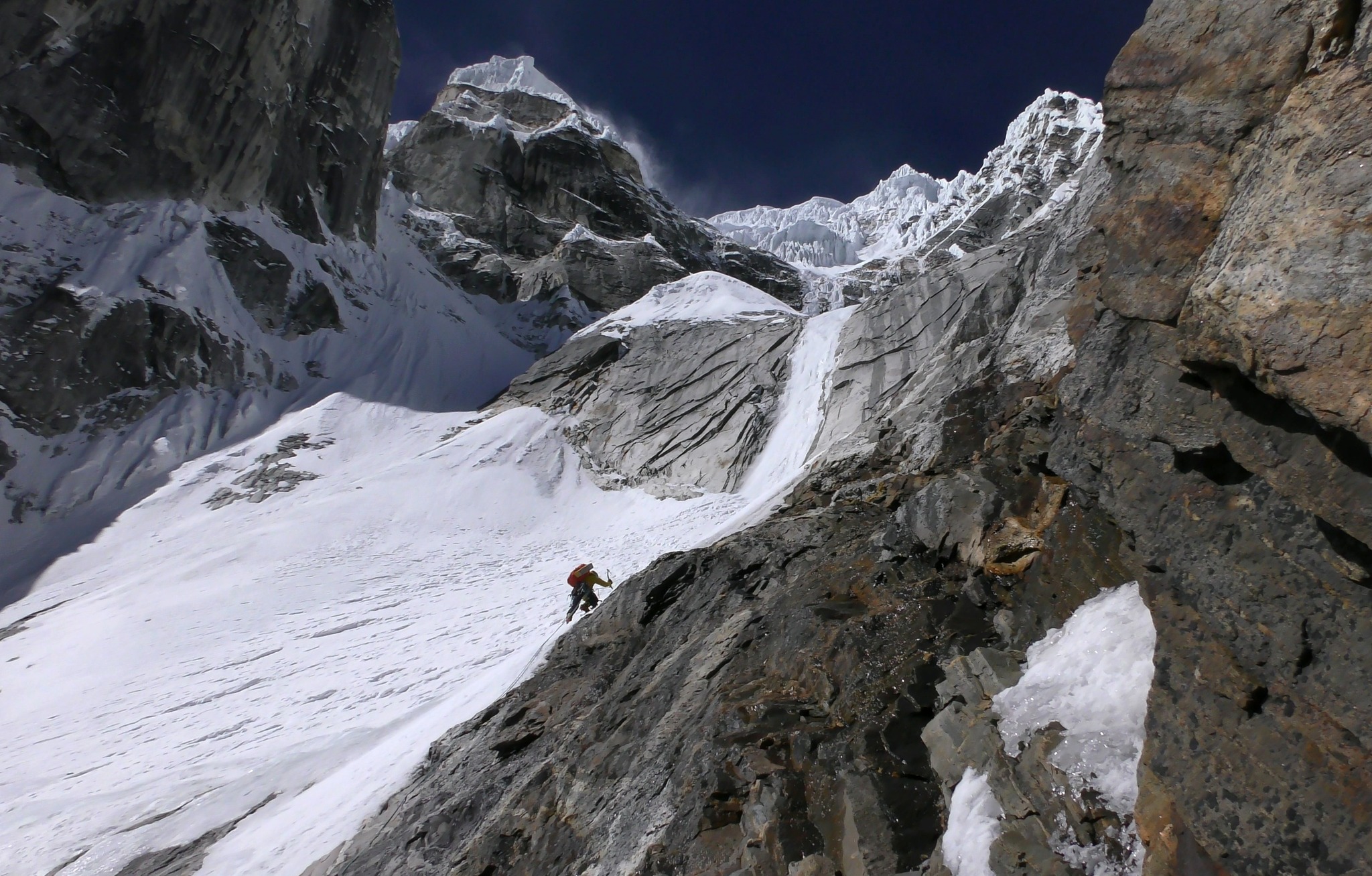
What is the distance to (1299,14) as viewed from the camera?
3434 mm

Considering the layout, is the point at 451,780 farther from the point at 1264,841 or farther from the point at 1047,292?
the point at 1047,292

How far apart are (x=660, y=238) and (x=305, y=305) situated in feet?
121

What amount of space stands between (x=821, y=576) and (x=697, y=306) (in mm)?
32740

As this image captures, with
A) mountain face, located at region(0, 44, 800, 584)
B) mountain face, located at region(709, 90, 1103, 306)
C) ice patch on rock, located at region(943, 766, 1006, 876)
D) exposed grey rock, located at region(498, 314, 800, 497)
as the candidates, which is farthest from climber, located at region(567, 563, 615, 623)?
mountain face, located at region(709, 90, 1103, 306)

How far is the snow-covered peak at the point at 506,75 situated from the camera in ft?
326

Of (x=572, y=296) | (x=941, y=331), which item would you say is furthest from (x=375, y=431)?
(x=941, y=331)

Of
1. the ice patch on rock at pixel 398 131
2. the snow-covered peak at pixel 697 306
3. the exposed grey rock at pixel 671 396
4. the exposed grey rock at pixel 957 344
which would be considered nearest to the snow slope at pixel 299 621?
the exposed grey rock at pixel 671 396

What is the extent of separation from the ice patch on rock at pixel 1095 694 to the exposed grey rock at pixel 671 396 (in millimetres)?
22519

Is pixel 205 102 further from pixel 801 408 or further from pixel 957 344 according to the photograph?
pixel 957 344

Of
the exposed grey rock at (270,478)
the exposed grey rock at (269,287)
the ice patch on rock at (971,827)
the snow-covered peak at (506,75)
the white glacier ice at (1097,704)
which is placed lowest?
the ice patch on rock at (971,827)

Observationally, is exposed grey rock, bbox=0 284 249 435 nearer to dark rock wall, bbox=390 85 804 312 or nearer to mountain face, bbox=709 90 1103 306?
dark rock wall, bbox=390 85 804 312

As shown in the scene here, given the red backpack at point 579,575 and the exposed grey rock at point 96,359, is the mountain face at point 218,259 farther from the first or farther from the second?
the red backpack at point 579,575

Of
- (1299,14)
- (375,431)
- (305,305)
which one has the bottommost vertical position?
(1299,14)

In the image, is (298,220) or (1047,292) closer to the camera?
(1047,292)
